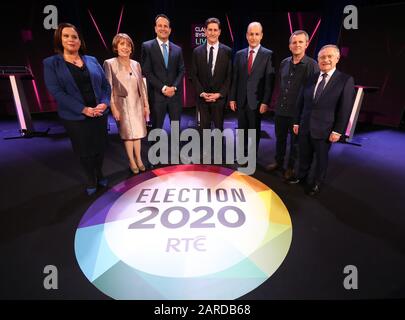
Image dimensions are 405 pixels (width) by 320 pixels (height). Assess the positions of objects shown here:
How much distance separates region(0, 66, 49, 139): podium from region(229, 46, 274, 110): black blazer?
366cm

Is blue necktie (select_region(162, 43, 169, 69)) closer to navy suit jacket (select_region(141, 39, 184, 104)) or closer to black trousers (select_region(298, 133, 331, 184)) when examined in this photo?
navy suit jacket (select_region(141, 39, 184, 104))

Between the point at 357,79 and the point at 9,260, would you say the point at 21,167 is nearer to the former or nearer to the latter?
the point at 9,260

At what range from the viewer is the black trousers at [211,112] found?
139 inches

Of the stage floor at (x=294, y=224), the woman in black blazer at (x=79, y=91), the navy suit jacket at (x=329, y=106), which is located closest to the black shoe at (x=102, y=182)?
the stage floor at (x=294, y=224)

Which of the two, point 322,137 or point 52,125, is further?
point 52,125

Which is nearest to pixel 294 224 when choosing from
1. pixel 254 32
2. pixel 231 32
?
pixel 254 32

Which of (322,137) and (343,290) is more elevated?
(322,137)

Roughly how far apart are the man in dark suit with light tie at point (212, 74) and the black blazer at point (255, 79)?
119 millimetres

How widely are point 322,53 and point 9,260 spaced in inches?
126

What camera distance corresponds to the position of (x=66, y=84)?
2496 millimetres

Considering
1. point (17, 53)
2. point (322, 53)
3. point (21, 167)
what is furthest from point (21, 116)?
point (322, 53)

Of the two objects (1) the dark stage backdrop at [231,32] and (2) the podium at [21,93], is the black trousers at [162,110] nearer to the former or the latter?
(2) the podium at [21,93]

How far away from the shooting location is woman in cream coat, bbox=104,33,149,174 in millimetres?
2932
